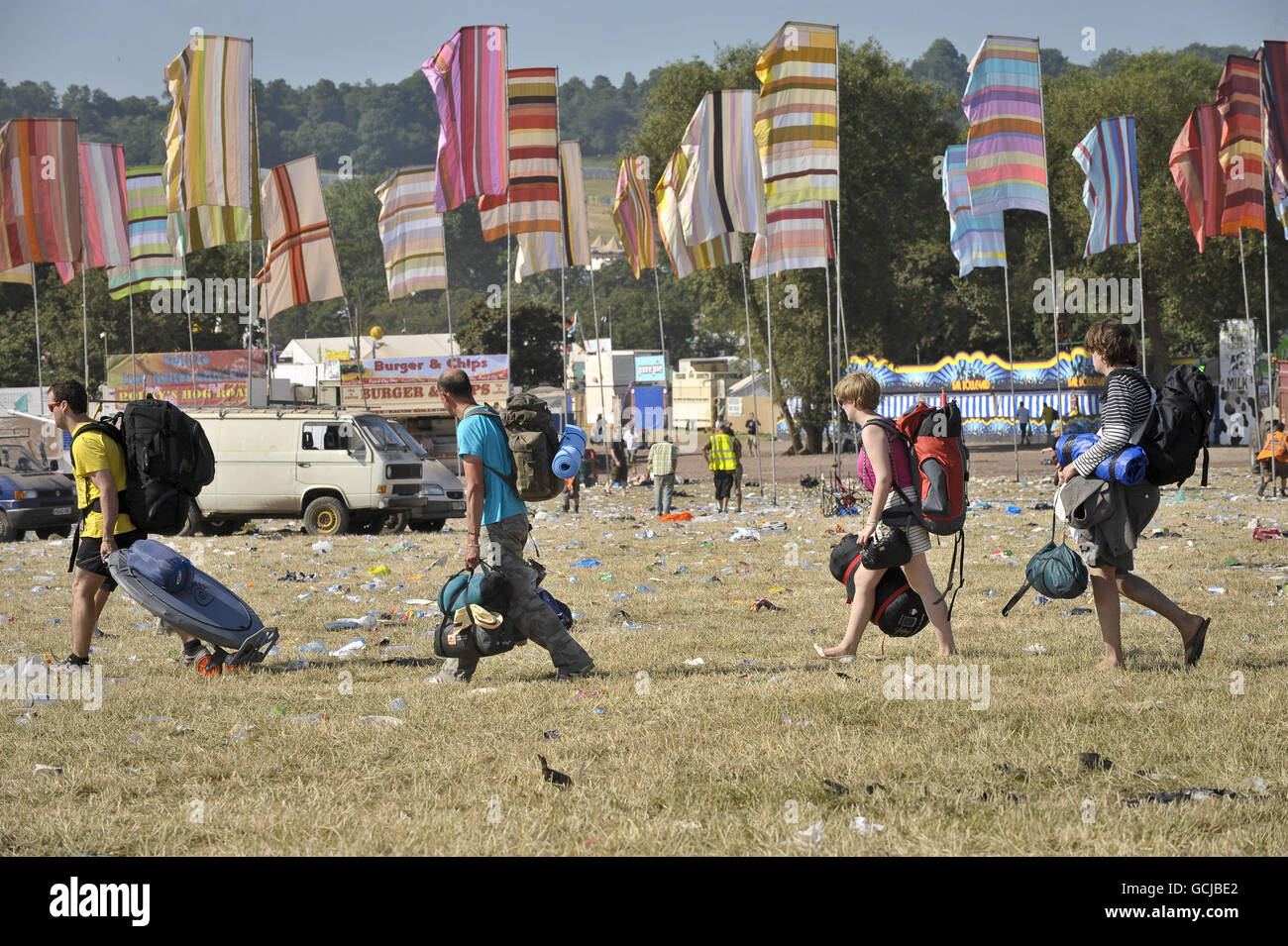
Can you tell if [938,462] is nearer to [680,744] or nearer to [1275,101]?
[680,744]

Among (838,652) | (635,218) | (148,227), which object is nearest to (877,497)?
(838,652)

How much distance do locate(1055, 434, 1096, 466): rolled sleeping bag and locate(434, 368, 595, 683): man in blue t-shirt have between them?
2.85 meters

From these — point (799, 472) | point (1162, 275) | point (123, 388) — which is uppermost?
point (1162, 275)

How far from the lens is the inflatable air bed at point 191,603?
764cm

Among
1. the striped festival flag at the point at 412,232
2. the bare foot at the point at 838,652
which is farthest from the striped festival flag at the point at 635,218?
the bare foot at the point at 838,652

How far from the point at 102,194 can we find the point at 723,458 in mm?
13082

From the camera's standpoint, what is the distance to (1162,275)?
1801 inches

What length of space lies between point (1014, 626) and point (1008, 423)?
1591 inches

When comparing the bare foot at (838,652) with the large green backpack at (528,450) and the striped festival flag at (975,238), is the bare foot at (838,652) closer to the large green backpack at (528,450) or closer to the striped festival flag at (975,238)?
the large green backpack at (528,450)

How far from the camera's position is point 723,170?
22.0 meters

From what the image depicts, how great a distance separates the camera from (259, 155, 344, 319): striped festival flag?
23719 millimetres

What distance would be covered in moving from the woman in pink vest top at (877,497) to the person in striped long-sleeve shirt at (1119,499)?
897 millimetres
